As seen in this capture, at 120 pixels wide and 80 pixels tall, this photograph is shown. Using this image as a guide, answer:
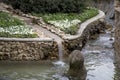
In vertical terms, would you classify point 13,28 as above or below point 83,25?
above

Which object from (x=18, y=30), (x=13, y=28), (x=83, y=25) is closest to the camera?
(x=18, y=30)

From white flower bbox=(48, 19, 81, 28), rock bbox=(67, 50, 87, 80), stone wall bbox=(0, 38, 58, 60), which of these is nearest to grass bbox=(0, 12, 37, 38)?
stone wall bbox=(0, 38, 58, 60)

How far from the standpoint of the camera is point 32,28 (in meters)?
16.9

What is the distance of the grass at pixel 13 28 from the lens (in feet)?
50.6

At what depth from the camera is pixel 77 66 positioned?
12.5 metres

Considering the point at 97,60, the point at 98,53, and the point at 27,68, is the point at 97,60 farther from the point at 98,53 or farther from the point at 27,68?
the point at 27,68

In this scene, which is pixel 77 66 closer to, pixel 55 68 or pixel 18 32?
pixel 55 68

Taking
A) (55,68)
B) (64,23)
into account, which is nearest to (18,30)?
(55,68)

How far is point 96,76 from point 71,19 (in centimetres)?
623

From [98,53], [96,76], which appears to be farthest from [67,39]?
[96,76]

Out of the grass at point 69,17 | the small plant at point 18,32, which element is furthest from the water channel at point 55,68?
the small plant at point 18,32

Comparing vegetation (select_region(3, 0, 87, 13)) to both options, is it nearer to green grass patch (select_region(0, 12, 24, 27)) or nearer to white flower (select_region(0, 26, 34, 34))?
green grass patch (select_region(0, 12, 24, 27))

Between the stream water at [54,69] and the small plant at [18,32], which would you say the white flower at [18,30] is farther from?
the stream water at [54,69]

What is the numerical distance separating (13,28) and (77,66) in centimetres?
468
